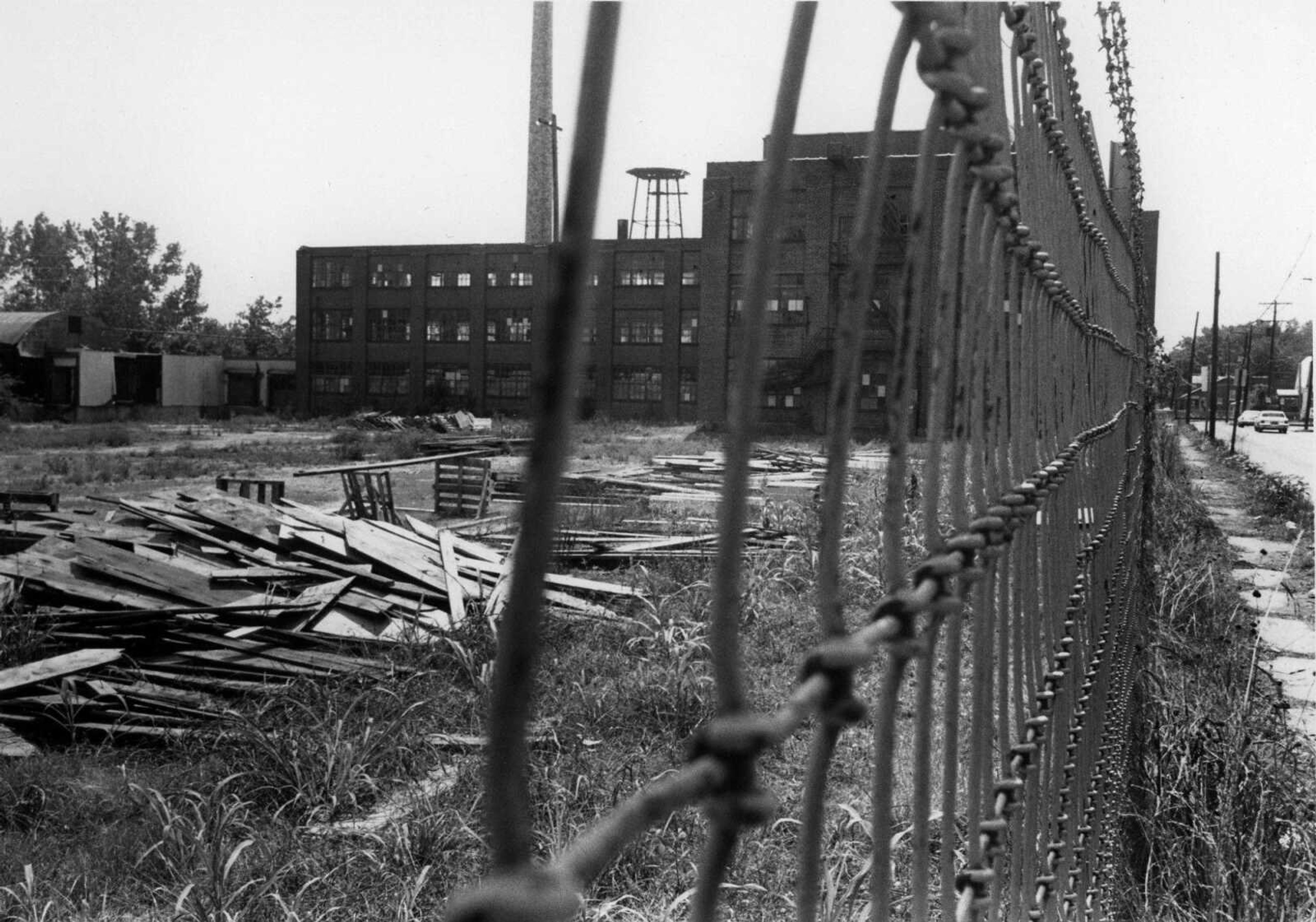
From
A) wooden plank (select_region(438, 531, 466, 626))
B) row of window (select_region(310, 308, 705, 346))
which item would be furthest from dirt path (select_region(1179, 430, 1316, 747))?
row of window (select_region(310, 308, 705, 346))

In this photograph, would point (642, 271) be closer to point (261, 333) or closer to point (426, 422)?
point (426, 422)

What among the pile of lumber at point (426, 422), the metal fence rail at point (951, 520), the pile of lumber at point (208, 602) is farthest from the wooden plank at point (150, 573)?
the pile of lumber at point (426, 422)

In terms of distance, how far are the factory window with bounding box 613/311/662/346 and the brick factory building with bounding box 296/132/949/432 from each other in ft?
0.17

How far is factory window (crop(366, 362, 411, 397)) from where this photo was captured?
2190 inches

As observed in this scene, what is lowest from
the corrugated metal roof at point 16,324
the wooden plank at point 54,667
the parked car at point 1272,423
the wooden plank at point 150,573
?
the wooden plank at point 54,667

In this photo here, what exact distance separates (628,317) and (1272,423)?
95.7ft

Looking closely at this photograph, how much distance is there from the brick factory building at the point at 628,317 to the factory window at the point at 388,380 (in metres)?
0.06

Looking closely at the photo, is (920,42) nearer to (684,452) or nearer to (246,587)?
(246,587)

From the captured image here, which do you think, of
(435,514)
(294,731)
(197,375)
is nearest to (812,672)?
(294,731)

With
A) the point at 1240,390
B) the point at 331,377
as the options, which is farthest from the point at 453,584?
the point at 331,377

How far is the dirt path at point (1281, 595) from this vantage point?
291 inches

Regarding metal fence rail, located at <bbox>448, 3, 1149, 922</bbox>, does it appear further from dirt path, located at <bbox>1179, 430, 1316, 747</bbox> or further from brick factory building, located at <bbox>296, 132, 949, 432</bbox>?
brick factory building, located at <bbox>296, 132, 949, 432</bbox>

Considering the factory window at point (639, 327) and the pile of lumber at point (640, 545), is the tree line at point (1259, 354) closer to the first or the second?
the factory window at point (639, 327)

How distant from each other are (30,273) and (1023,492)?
83.4 meters
